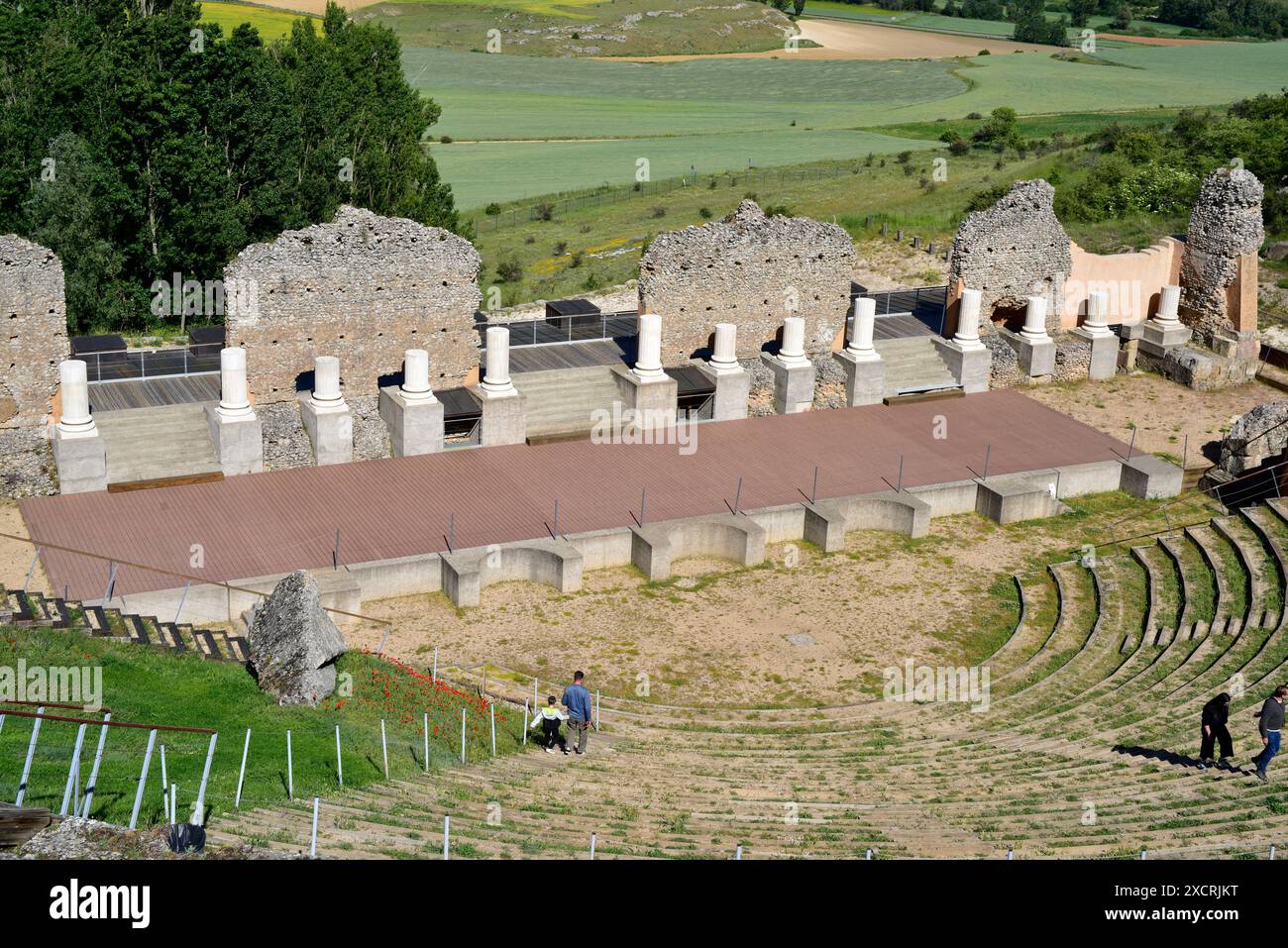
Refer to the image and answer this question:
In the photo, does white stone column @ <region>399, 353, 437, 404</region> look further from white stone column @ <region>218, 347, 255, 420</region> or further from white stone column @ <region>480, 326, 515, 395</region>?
white stone column @ <region>218, 347, 255, 420</region>

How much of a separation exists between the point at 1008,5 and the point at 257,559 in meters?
122

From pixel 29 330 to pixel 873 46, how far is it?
9605cm

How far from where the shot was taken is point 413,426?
4003cm

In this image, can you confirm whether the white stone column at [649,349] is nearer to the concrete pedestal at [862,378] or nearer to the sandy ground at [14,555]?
the concrete pedestal at [862,378]

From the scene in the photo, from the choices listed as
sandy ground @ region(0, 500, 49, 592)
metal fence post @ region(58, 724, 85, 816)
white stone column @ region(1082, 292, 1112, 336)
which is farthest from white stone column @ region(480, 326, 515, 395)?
metal fence post @ region(58, 724, 85, 816)

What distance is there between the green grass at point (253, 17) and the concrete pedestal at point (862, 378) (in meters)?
59.4

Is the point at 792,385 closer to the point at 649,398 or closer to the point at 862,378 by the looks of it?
the point at 862,378

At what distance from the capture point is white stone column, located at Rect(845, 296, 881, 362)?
4531cm

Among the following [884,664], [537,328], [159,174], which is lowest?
[884,664]

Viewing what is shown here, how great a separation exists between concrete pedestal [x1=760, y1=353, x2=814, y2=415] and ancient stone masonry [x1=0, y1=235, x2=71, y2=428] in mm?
18744

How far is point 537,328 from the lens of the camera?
46219mm

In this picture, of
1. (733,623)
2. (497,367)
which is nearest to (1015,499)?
(733,623)
